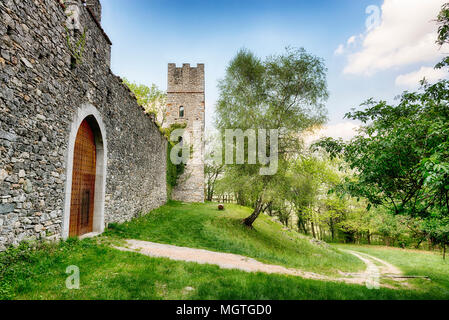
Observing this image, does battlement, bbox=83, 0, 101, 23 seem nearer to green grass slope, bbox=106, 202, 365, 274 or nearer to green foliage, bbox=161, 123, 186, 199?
green grass slope, bbox=106, 202, 365, 274

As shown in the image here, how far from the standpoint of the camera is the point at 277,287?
3.92 meters

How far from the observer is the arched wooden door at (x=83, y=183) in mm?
6180

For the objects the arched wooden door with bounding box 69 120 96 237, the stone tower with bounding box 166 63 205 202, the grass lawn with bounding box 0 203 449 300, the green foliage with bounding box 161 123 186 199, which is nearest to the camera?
the grass lawn with bounding box 0 203 449 300

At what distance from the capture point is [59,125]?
5.11 meters

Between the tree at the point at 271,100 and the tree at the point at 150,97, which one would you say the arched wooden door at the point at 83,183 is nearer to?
the tree at the point at 271,100

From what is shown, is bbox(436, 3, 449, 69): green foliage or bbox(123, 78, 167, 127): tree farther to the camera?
bbox(123, 78, 167, 127): tree

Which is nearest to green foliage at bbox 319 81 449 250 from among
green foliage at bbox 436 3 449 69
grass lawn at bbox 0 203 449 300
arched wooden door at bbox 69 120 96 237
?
green foliage at bbox 436 3 449 69

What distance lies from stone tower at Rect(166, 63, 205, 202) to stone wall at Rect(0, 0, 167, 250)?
43.2ft

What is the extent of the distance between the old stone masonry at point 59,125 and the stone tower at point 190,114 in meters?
11.5

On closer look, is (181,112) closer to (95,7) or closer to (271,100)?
(271,100)

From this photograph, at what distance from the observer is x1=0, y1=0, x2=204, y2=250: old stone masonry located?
12.4ft

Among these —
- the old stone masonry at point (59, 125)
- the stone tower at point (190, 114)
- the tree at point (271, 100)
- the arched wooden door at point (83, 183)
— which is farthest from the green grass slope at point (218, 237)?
the stone tower at point (190, 114)

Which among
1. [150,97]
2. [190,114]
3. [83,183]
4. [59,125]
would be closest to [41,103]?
[59,125]
